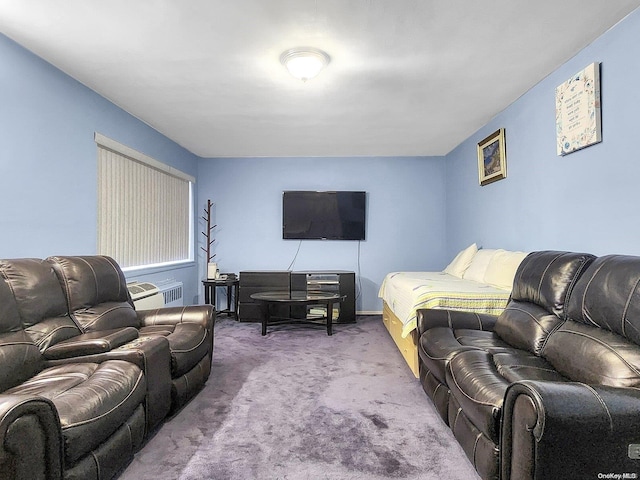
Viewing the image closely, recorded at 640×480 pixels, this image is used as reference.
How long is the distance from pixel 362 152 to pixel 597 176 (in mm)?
3356

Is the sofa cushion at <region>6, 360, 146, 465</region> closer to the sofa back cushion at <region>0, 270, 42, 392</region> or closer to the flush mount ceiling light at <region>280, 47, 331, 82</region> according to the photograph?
the sofa back cushion at <region>0, 270, 42, 392</region>

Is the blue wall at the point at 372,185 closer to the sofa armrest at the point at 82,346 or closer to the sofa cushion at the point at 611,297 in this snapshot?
the sofa cushion at the point at 611,297

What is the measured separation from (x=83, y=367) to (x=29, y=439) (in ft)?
2.31

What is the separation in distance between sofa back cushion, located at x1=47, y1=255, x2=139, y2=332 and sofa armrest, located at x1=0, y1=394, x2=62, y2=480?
1166mm

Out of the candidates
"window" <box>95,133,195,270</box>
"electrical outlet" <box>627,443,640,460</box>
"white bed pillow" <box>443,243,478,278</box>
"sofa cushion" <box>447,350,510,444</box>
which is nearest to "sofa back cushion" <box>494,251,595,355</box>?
"sofa cushion" <box>447,350,510,444</box>

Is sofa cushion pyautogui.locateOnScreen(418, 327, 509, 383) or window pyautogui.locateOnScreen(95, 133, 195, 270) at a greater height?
window pyautogui.locateOnScreen(95, 133, 195, 270)

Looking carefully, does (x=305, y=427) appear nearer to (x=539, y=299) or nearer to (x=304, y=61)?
(x=539, y=299)

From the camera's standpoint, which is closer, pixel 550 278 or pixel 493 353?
pixel 493 353

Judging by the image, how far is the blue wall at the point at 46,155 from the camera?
2400 millimetres

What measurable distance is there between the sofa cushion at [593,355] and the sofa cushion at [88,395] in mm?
2081

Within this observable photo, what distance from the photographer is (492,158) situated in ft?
13.0

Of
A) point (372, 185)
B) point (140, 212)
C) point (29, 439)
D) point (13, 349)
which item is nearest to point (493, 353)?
point (29, 439)

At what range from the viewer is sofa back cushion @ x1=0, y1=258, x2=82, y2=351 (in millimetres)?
2008

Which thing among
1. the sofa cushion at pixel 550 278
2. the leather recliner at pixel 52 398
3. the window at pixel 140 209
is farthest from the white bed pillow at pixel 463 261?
the window at pixel 140 209
